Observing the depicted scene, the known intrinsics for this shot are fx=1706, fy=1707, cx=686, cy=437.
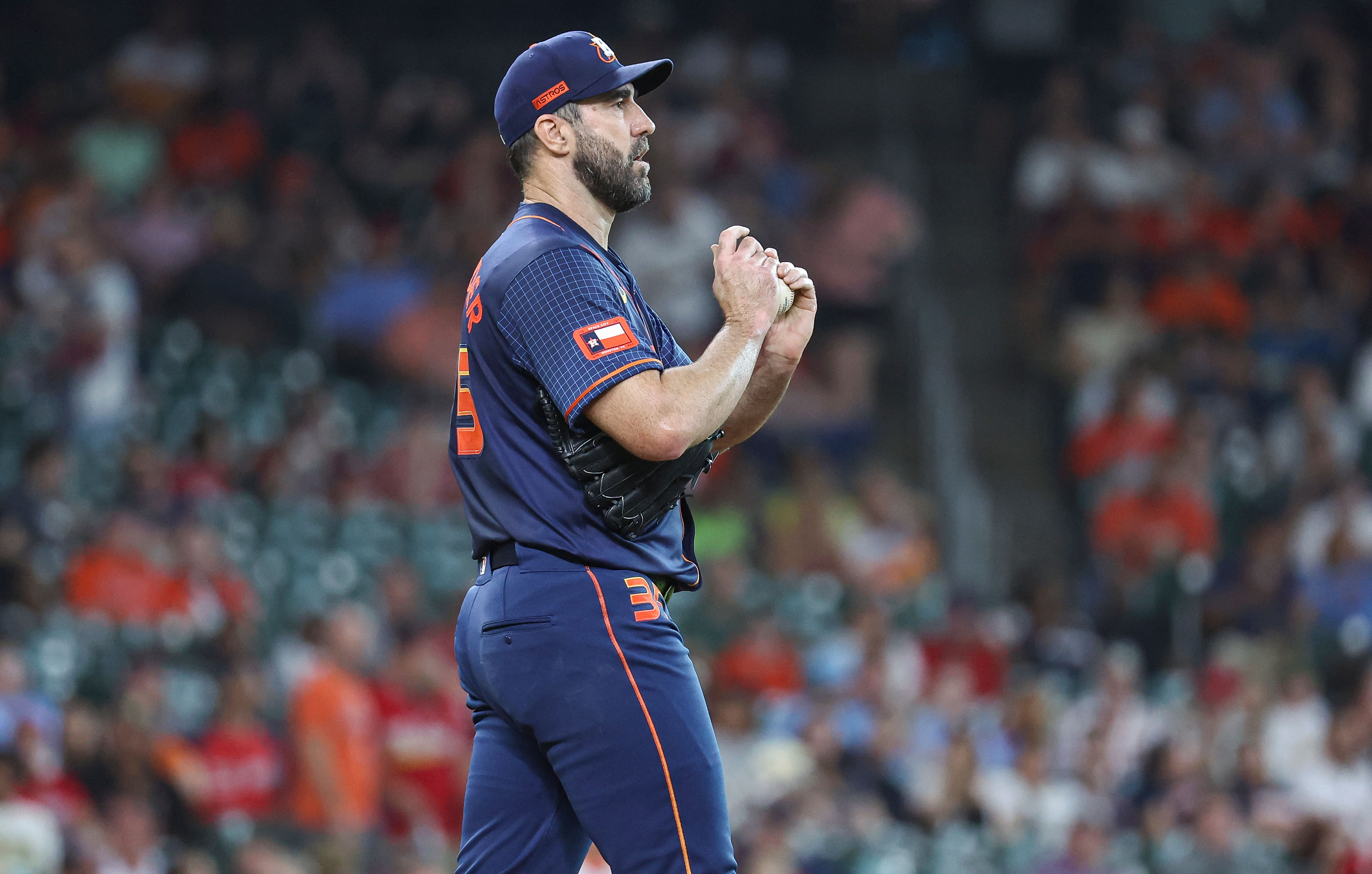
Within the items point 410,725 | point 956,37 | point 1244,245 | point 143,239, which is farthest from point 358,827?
point 956,37

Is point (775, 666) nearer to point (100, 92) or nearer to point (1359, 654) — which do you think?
point (1359, 654)

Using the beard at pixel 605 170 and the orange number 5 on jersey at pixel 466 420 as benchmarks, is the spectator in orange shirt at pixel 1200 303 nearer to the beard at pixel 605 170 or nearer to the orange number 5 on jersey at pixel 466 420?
the beard at pixel 605 170

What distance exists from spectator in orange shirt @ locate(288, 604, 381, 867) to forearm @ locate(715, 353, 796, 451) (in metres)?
4.94

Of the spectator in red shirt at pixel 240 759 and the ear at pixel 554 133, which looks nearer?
the ear at pixel 554 133

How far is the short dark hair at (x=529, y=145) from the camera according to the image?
12.1ft

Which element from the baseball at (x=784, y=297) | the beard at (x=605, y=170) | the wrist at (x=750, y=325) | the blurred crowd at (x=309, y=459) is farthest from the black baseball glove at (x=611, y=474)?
the blurred crowd at (x=309, y=459)

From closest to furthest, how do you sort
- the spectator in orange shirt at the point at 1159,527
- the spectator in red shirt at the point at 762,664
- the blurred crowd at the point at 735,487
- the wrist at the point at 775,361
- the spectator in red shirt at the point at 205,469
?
the wrist at the point at 775,361 < the blurred crowd at the point at 735,487 < the spectator in red shirt at the point at 205,469 < the spectator in red shirt at the point at 762,664 < the spectator in orange shirt at the point at 1159,527

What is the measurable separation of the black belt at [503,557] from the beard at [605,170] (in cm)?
77

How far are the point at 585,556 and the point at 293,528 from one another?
6.77m

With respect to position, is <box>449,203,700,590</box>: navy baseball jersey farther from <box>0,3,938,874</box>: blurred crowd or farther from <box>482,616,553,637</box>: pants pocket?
<box>0,3,938,874</box>: blurred crowd

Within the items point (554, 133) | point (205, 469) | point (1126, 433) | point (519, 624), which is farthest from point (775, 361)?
point (1126, 433)

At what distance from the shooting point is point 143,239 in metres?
11.4

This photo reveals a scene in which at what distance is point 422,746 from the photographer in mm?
8836

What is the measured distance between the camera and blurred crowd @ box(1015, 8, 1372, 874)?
9.87m
